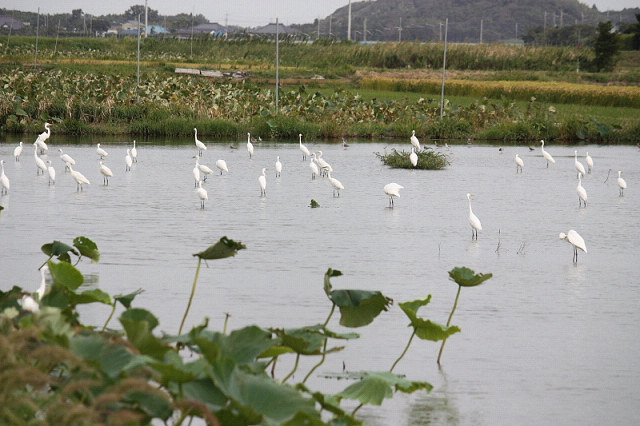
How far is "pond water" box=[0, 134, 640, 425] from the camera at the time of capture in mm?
7148

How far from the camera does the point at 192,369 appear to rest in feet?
13.4

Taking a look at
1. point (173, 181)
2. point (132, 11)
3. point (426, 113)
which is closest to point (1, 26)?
point (132, 11)

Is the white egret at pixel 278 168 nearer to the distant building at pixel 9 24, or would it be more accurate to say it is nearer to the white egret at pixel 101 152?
the white egret at pixel 101 152

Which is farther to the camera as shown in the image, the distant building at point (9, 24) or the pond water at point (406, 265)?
the distant building at point (9, 24)

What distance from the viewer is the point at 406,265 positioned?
11.3 meters

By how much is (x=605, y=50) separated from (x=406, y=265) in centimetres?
5811

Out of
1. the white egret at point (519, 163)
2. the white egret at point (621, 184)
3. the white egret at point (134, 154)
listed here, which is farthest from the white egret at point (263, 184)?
the white egret at point (519, 163)

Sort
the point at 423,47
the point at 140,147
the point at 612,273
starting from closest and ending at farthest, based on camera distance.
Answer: the point at 612,273 < the point at 140,147 < the point at 423,47

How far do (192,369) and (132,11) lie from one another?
189943 millimetres

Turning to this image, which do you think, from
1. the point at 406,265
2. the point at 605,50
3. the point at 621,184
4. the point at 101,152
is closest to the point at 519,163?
the point at 621,184

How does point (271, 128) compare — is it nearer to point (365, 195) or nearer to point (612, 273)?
point (365, 195)

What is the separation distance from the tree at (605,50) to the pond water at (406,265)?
4532 cm

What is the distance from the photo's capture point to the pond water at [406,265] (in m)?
7.15

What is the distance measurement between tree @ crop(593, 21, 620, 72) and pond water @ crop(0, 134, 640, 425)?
45.3 metres
